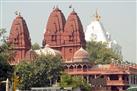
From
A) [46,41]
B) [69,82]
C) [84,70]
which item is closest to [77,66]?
[84,70]

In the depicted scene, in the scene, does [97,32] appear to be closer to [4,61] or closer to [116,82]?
[116,82]

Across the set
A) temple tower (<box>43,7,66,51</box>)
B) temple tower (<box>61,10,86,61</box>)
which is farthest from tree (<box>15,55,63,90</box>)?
temple tower (<box>43,7,66,51</box>)

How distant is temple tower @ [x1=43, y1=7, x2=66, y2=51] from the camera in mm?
80688

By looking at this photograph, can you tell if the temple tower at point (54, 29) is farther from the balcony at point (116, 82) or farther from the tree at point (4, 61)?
the tree at point (4, 61)

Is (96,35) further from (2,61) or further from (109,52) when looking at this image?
(2,61)

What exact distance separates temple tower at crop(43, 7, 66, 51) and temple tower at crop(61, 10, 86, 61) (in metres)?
2.23

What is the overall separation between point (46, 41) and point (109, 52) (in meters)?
11.2

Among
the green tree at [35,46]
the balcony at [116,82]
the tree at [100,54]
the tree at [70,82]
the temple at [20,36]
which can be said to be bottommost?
the balcony at [116,82]

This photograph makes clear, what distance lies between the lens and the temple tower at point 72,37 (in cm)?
7769

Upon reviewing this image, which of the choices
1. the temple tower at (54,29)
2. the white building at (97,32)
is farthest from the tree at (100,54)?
the white building at (97,32)

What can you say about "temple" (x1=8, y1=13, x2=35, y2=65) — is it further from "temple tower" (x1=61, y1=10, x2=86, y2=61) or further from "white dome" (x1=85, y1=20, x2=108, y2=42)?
"white dome" (x1=85, y1=20, x2=108, y2=42)

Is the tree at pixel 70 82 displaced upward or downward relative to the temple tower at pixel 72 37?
downward

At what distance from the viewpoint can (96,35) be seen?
386 ft

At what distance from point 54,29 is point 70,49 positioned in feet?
16.7
